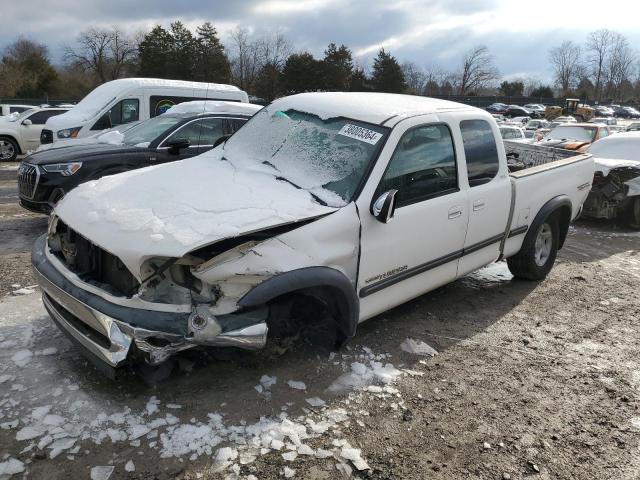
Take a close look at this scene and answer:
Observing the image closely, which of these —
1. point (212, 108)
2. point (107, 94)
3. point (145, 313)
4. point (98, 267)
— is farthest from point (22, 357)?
point (107, 94)

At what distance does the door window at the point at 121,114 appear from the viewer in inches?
444

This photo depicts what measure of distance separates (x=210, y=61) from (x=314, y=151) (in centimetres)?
4620

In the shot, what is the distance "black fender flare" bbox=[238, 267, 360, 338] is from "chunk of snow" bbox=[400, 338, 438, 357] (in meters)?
0.74

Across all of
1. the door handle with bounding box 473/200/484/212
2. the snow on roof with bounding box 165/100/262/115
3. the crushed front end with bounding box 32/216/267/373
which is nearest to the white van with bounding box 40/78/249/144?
the snow on roof with bounding box 165/100/262/115

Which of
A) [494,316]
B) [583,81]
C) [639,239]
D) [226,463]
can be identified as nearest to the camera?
[226,463]

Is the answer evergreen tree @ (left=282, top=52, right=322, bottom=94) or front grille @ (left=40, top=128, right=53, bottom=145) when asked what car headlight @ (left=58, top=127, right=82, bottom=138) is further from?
evergreen tree @ (left=282, top=52, right=322, bottom=94)

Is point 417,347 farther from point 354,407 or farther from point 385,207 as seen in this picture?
point 385,207

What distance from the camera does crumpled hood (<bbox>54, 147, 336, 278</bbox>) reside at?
2.89 metres

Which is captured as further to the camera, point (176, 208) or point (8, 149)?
point (8, 149)

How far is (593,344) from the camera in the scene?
14.7ft

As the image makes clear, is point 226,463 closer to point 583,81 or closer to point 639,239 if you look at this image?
point 639,239

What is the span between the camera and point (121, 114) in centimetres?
1143

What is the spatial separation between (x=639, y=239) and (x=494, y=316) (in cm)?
510

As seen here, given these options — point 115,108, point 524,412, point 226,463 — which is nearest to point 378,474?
point 226,463
